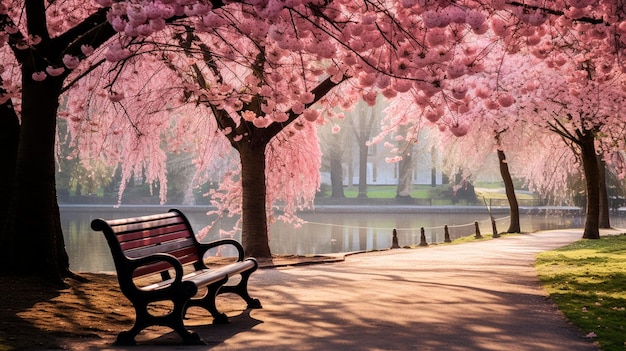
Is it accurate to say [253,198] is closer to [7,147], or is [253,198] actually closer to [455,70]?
[7,147]

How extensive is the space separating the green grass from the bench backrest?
4.10m

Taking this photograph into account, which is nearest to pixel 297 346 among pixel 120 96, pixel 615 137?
pixel 120 96

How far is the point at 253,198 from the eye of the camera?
17.1m

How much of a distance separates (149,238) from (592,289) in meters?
6.19

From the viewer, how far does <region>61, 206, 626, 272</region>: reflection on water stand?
1172 inches

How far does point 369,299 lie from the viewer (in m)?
9.95

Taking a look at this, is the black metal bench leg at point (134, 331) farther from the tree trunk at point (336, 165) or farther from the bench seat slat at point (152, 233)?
the tree trunk at point (336, 165)

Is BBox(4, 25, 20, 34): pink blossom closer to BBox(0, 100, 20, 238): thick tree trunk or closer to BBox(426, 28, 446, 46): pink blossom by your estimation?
BBox(0, 100, 20, 238): thick tree trunk

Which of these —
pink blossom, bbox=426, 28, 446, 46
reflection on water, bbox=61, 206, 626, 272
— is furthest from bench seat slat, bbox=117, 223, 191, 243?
reflection on water, bbox=61, 206, 626, 272

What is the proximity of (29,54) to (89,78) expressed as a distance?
7009 mm

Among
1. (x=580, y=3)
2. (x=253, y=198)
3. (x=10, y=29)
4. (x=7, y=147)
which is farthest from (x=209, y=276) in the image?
(x=253, y=198)

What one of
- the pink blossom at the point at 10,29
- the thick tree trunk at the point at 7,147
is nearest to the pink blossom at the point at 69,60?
the pink blossom at the point at 10,29

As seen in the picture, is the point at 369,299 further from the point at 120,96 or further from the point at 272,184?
the point at 272,184

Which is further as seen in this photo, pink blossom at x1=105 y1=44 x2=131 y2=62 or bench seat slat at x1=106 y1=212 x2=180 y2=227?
pink blossom at x1=105 y1=44 x2=131 y2=62
